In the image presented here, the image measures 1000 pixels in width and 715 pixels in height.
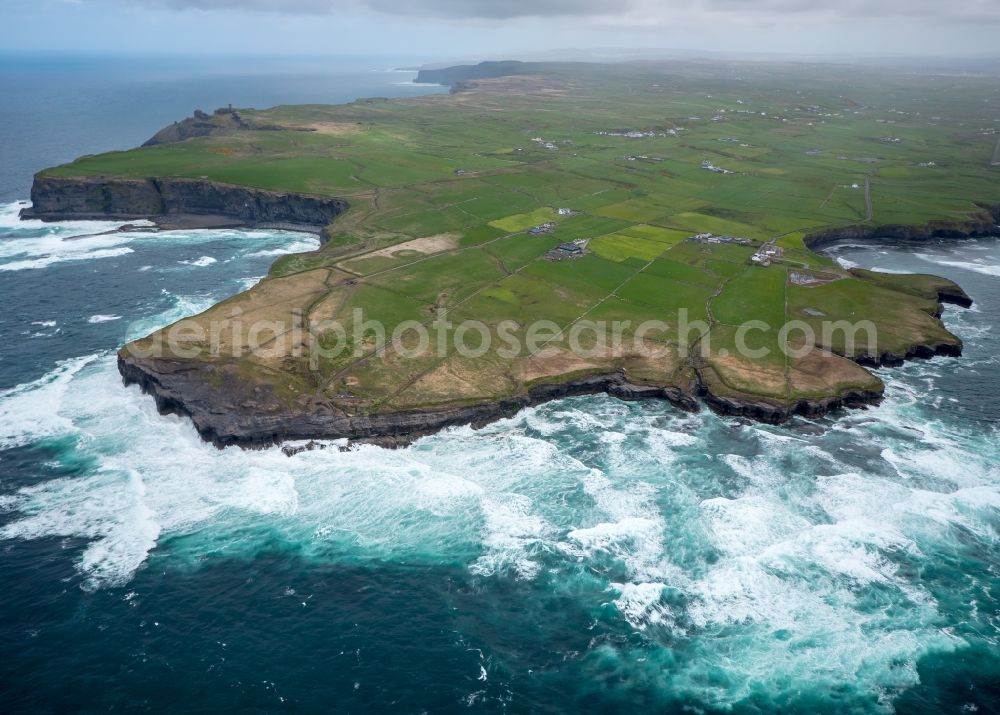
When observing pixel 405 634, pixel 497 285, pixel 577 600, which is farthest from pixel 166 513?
pixel 497 285

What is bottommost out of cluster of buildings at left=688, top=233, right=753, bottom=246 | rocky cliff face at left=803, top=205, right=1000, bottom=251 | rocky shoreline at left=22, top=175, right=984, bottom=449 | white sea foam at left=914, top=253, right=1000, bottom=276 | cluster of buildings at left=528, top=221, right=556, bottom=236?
rocky shoreline at left=22, top=175, right=984, bottom=449

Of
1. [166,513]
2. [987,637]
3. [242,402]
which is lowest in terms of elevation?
[987,637]

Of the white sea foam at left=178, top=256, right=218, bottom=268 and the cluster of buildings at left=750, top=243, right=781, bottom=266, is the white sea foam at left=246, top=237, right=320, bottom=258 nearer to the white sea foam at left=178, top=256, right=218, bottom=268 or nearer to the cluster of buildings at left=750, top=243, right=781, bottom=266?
the white sea foam at left=178, top=256, right=218, bottom=268

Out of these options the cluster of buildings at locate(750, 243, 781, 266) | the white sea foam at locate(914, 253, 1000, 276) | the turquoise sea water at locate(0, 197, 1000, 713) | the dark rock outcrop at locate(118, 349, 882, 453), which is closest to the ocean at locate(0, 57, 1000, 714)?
the turquoise sea water at locate(0, 197, 1000, 713)

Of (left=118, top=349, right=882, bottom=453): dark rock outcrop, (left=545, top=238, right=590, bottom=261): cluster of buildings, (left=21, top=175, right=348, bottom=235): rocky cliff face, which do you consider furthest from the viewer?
(left=21, top=175, right=348, bottom=235): rocky cliff face

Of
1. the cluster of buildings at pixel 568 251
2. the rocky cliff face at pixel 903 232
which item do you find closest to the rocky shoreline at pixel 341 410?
the cluster of buildings at pixel 568 251

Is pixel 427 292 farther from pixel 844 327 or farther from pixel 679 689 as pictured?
pixel 679 689

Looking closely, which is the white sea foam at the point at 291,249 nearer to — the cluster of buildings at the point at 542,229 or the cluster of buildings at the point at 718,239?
the cluster of buildings at the point at 542,229

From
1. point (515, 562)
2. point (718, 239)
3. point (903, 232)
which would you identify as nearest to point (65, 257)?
point (515, 562)
